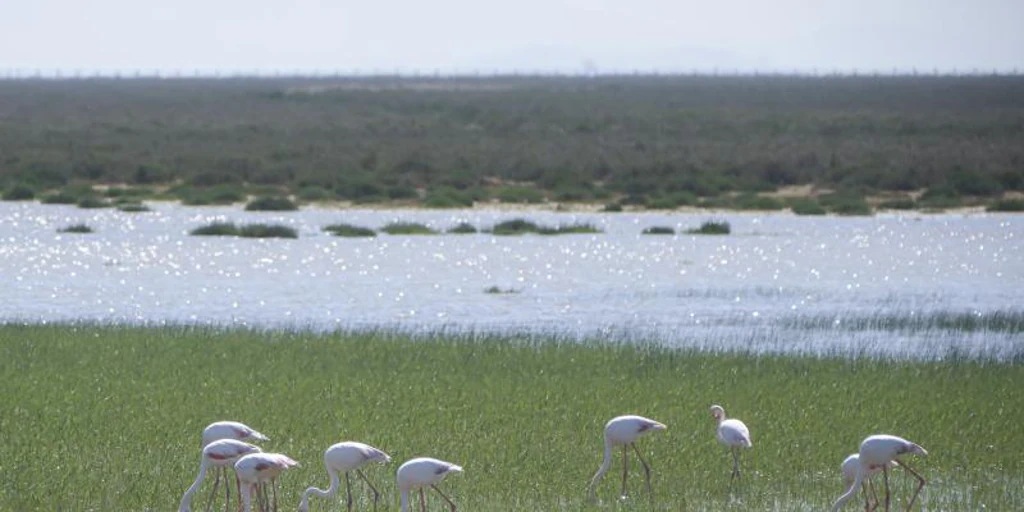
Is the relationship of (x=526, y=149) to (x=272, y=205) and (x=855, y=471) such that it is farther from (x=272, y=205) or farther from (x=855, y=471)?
(x=855, y=471)

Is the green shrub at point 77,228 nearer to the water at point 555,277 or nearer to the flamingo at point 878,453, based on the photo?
the water at point 555,277

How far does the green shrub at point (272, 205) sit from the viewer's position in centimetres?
Answer: 4853

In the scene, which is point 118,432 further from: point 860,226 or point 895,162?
point 895,162

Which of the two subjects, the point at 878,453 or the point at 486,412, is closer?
the point at 878,453

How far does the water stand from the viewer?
26.3m

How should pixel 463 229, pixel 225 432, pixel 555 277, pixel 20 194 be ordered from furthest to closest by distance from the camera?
pixel 20 194, pixel 463 229, pixel 555 277, pixel 225 432

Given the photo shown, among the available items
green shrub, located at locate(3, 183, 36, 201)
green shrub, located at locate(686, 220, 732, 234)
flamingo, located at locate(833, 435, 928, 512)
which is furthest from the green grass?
flamingo, located at locate(833, 435, 928, 512)

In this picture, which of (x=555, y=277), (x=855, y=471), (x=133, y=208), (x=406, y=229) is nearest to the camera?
(x=855, y=471)

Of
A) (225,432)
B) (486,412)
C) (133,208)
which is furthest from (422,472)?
(133,208)

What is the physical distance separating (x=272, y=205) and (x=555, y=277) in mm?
16814

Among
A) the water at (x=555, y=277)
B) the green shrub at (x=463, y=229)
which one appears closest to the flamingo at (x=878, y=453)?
the water at (x=555, y=277)

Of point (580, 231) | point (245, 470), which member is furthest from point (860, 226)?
point (245, 470)

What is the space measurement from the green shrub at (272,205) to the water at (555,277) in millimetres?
654

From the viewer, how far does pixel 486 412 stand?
16719mm
